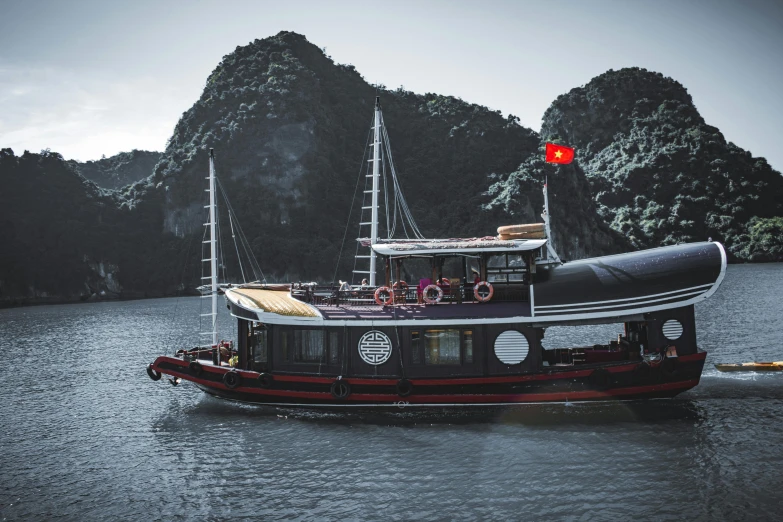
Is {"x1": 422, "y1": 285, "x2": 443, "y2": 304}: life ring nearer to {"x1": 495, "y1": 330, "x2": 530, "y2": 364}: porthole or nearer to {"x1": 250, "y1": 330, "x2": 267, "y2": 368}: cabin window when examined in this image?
{"x1": 495, "y1": 330, "x2": 530, "y2": 364}: porthole

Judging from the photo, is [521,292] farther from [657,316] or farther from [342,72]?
[342,72]

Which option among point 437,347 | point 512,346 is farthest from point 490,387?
point 437,347

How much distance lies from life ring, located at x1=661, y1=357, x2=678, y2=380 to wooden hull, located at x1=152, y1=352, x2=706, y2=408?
3 cm

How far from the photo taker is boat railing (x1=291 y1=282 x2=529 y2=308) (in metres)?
17.4

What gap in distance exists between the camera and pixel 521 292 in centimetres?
1727

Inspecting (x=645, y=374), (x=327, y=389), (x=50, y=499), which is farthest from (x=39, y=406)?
(x=645, y=374)

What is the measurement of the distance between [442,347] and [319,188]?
89.1 metres

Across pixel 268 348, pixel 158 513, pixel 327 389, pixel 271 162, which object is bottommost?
pixel 158 513

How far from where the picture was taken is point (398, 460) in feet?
46.7

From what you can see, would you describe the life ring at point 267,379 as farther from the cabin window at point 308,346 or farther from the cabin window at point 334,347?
the cabin window at point 334,347

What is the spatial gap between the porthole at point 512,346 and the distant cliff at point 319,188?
2922 inches

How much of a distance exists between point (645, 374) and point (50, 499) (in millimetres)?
15275

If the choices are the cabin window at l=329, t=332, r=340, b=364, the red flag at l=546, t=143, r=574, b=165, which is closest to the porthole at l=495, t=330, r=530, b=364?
the cabin window at l=329, t=332, r=340, b=364

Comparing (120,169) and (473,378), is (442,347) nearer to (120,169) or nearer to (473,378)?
(473,378)
